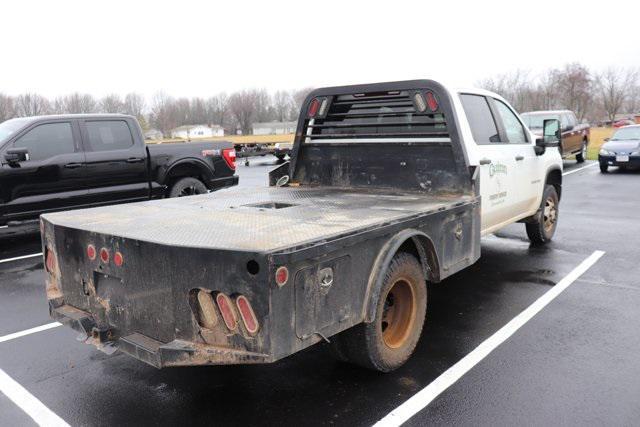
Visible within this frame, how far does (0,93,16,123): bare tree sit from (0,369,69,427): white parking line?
211 feet

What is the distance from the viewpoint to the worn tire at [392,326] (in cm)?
356

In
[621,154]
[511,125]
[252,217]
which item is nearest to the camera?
[252,217]

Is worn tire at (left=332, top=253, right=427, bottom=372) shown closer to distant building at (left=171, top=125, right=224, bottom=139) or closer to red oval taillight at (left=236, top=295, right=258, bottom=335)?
red oval taillight at (left=236, top=295, right=258, bottom=335)

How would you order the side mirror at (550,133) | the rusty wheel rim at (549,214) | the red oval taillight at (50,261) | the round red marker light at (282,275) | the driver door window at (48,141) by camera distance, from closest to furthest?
1. the round red marker light at (282,275)
2. the red oval taillight at (50,261)
3. the side mirror at (550,133)
4. the rusty wheel rim at (549,214)
5. the driver door window at (48,141)

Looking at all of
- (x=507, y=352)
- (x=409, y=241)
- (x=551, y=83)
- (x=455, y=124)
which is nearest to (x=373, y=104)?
(x=455, y=124)

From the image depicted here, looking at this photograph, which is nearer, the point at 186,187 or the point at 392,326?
the point at 392,326

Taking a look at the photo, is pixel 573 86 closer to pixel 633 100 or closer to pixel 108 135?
pixel 633 100

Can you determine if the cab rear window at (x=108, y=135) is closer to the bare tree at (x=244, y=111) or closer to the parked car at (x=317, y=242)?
the parked car at (x=317, y=242)

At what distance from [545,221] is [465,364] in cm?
426

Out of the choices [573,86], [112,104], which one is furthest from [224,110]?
[573,86]

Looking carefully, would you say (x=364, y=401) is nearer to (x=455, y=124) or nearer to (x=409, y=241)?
(x=409, y=241)

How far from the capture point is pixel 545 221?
7.65 metres

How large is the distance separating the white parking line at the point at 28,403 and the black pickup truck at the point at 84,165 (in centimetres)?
445

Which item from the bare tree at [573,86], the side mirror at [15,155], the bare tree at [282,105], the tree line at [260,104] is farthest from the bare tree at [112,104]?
the side mirror at [15,155]
